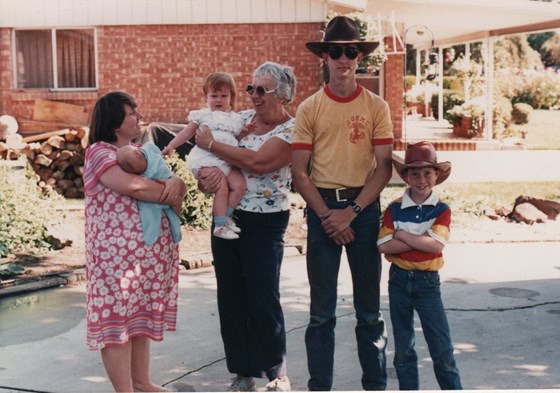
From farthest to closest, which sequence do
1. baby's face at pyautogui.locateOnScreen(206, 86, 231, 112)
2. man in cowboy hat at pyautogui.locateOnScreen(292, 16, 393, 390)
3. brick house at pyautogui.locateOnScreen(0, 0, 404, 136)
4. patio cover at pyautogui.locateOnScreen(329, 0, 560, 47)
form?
1. patio cover at pyautogui.locateOnScreen(329, 0, 560, 47)
2. brick house at pyautogui.locateOnScreen(0, 0, 404, 136)
3. baby's face at pyautogui.locateOnScreen(206, 86, 231, 112)
4. man in cowboy hat at pyautogui.locateOnScreen(292, 16, 393, 390)

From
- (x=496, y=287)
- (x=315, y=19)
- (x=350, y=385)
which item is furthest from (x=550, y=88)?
(x=350, y=385)

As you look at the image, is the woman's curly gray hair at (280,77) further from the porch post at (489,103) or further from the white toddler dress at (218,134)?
the porch post at (489,103)

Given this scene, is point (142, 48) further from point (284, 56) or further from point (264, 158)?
point (264, 158)

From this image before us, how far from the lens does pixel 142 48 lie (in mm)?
16500

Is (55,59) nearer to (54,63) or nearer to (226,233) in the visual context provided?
(54,63)

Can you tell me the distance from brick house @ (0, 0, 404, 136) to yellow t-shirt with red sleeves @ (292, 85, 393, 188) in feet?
37.9

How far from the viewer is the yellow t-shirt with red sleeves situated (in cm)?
458

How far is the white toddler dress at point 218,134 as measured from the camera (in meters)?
4.87

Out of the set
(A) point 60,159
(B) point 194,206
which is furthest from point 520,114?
(B) point 194,206

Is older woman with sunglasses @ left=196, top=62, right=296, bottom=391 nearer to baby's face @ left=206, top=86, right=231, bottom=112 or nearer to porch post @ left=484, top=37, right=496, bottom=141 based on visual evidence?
baby's face @ left=206, top=86, right=231, bottom=112

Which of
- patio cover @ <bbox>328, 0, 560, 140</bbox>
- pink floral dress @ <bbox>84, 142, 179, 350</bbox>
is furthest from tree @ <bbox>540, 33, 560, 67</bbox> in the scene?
pink floral dress @ <bbox>84, 142, 179, 350</bbox>

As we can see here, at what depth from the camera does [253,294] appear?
4934 millimetres

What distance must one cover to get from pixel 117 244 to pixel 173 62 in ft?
40.6

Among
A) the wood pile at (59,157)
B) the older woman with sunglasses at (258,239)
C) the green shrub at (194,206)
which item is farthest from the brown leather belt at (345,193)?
the wood pile at (59,157)
